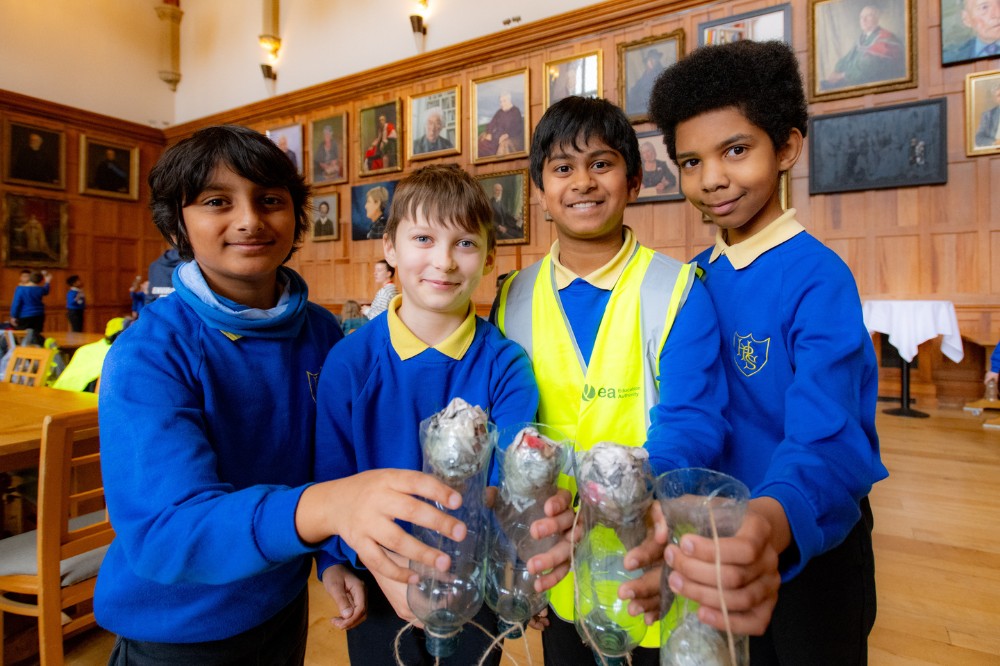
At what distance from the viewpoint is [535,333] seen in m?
1.33

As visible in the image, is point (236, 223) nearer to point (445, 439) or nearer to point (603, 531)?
point (445, 439)

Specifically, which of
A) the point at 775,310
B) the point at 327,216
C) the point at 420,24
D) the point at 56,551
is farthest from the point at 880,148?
the point at 327,216

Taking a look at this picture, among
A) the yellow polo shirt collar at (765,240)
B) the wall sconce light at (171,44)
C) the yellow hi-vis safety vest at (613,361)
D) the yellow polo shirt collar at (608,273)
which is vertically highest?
the wall sconce light at (171,44)

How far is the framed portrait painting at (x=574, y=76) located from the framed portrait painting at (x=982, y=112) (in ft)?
13.6

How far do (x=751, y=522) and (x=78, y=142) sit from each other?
14.7 meters

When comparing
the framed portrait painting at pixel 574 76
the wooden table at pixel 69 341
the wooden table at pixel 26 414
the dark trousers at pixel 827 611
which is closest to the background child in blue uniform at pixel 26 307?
the wooden table at pixel 69 341

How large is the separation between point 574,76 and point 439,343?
25.7 ft

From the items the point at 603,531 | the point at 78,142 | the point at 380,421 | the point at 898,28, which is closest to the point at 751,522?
the point at 603,531

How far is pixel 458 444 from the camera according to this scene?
32.2 inches

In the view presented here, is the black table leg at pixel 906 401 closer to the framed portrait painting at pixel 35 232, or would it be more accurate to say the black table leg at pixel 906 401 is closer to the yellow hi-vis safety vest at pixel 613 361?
the yellow hi-vis safety vest at pixel 613 361

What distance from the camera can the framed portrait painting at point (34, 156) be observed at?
10.6 m

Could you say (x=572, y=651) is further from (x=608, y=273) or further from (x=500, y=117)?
(x=500, y=117)

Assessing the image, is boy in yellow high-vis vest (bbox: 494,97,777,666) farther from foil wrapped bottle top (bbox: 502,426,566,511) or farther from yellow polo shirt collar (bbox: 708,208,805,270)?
foil wrapped bottle top (bbox: 502,426,566,511)

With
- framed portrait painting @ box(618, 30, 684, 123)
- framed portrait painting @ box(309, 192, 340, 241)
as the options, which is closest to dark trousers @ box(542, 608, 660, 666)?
framed portrait painting @ box(618, 30, 684, 123)
